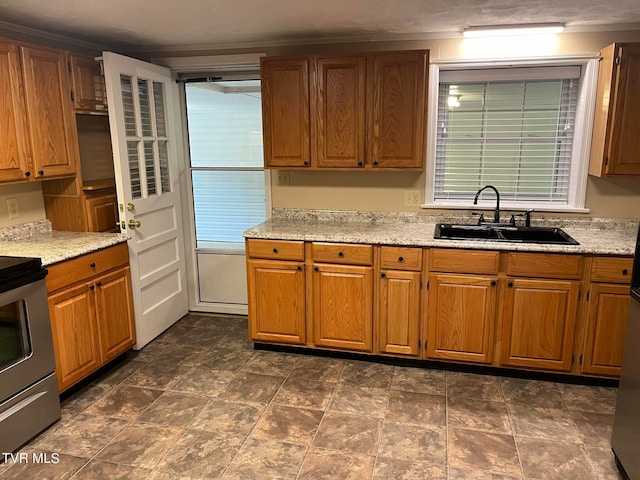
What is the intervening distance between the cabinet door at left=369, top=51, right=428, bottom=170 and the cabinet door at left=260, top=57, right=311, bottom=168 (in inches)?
18.1

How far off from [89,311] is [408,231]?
2055 millimetres

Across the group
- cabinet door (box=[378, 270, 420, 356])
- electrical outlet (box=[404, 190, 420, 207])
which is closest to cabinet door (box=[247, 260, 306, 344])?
cabinet door (box=[378, 270, 420, 356])

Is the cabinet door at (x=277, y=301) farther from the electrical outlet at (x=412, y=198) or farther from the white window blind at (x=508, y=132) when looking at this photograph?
the white window blind at (x=508, y=132)

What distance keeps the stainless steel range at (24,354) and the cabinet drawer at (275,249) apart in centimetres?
127

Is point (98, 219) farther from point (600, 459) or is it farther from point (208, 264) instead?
point (600, 459)

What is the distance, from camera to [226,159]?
3947 mm

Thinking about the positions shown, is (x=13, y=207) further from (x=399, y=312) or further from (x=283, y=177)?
(x=399, y=312)

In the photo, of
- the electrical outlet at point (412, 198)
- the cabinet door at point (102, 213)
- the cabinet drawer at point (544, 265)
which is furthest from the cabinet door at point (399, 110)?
the cabinet door at point (102, 213)

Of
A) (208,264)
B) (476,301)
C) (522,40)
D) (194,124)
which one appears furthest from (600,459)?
(194,124)

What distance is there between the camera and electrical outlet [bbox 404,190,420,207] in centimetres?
350

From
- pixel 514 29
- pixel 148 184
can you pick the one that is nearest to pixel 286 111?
pixel 148 184

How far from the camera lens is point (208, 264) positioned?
4.17 meters

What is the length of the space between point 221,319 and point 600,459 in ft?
9.33

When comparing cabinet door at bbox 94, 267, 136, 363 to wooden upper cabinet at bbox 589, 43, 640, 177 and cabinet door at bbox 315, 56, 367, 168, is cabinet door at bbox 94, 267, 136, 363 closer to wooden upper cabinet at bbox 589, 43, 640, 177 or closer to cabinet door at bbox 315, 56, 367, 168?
cabinet door at bbox 315, 56, 367, 168
